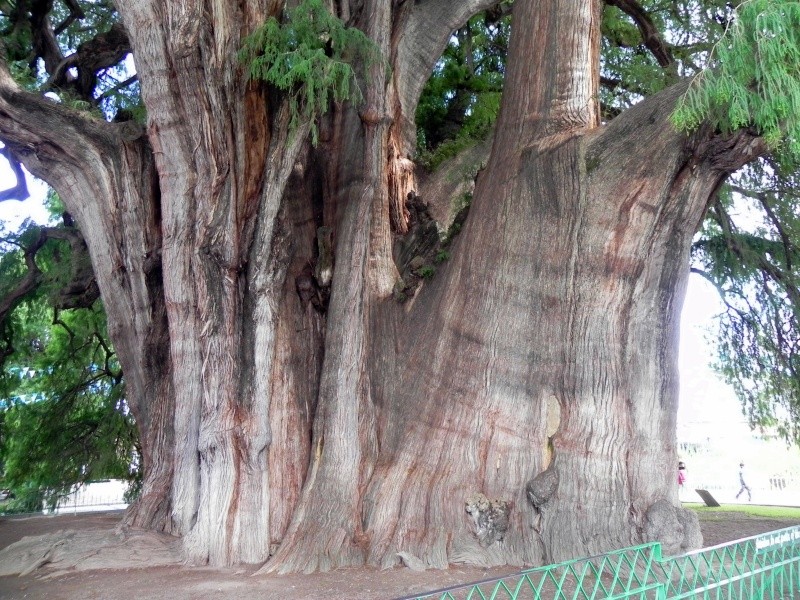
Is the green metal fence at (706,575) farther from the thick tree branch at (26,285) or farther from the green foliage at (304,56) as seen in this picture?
the thick tree branch at (26,285)

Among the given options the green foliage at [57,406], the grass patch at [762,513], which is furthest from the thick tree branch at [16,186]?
the grass patch at [762,513]

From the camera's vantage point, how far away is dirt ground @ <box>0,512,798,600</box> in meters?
4.91

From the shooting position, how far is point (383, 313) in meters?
6.94

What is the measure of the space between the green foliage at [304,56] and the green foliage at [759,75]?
9.22 feet

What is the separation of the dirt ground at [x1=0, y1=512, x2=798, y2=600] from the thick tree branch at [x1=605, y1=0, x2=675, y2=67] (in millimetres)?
7281

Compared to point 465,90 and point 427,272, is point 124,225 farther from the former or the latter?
point 465,90

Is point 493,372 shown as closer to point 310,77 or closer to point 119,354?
point 310,77

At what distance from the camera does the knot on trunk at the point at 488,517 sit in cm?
567

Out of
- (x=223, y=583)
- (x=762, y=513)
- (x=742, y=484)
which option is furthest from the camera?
(x=742, y=484)

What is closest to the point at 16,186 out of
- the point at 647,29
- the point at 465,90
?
the point at 465,90

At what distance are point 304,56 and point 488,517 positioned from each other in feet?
13.5

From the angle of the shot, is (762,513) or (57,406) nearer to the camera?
(762,513)

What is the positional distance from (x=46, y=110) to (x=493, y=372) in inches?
207

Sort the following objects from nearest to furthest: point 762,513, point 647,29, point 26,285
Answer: point 647,29
point 26,285
point 762,513
